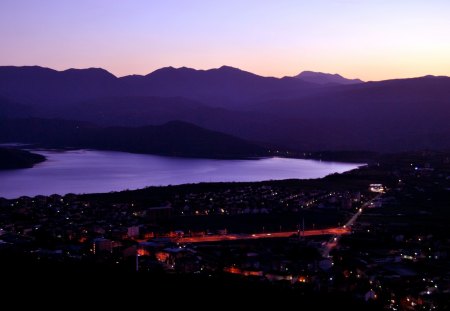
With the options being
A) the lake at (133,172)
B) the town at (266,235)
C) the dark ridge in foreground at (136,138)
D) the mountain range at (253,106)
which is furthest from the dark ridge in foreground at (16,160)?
the mountain range at (253,106)

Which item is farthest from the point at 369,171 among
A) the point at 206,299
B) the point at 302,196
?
the point at 206,299

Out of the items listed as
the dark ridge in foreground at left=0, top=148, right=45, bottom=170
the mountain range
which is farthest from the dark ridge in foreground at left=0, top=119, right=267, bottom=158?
the dark ridge in foreground at left=0, top=148, right=45, bottom=170

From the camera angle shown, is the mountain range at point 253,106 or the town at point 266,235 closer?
Result: the town at point 266,235

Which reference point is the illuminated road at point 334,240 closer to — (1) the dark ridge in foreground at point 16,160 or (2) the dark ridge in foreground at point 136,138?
(1) the dark ridge in foreground at point 16,160

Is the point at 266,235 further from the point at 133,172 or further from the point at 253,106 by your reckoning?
the point at 253,106

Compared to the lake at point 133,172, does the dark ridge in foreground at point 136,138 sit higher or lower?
higher

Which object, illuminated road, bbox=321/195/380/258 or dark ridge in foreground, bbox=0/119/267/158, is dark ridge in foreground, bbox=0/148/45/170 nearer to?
dark ridge in foreground, bbox=0/119/267/158

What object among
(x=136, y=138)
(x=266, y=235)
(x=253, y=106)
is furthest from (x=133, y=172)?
(x=253, y=106)
